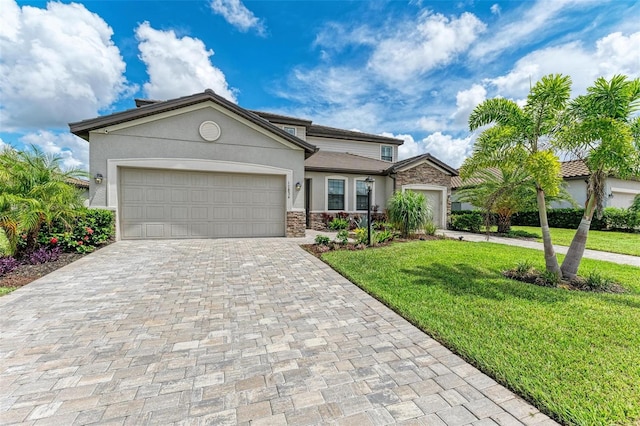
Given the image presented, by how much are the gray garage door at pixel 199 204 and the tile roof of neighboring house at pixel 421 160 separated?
7211 millimetres

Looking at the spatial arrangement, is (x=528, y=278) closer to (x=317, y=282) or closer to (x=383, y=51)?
(x=317, y=282)

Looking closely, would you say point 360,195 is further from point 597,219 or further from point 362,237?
point 597,219

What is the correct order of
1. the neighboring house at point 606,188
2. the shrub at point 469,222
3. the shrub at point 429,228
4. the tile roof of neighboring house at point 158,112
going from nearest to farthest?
1. the tile roof of neighboring house at point 158,112
2. the shrub at point 429,228
3. the shrub at point 469,222
4. the neighboring house at point 606,188

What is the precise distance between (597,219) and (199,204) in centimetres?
1918

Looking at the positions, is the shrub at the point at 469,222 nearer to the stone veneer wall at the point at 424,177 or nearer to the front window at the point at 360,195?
the stone veneer wall at the point at 424,177

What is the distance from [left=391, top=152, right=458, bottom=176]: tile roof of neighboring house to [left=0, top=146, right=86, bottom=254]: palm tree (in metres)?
13.9

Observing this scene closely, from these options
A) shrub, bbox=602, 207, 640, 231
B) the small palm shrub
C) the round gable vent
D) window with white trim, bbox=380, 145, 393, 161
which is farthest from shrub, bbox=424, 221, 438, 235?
shrub, bbox=602, 207, 640, 231

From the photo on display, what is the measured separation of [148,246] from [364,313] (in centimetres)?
802

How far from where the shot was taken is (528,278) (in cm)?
561

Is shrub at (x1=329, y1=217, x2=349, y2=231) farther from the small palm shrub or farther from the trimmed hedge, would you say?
the trimmed hedge

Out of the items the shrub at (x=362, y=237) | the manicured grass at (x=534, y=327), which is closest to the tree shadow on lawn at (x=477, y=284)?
the manicured grass at (x=534, y=327)

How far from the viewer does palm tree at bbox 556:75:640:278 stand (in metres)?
4.45

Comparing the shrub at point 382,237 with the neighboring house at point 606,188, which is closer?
the shrub at point 382,237

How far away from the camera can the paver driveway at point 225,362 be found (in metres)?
2.06
